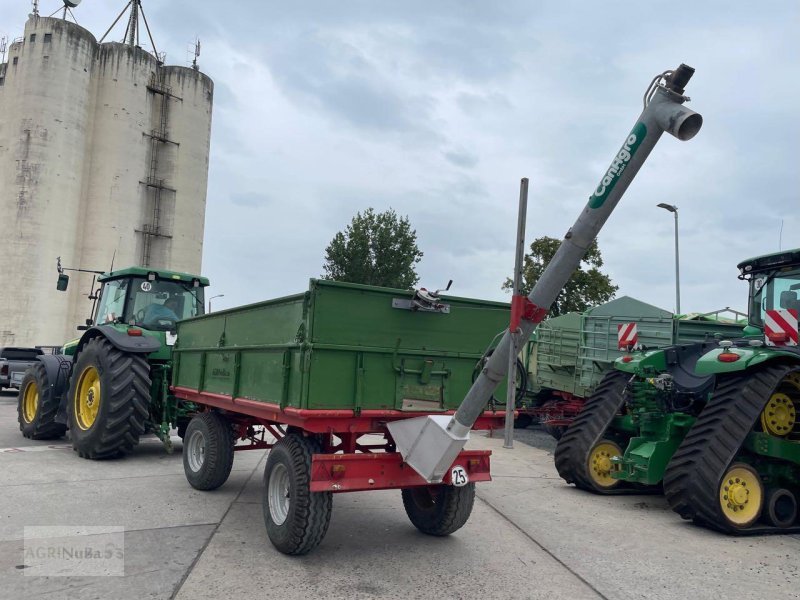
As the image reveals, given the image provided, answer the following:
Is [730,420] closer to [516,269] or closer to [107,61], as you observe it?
[516,269]

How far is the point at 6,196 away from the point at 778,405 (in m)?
31.4

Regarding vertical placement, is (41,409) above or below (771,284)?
below

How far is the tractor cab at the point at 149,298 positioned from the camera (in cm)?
1017

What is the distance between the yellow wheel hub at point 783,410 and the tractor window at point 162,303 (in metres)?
8.17

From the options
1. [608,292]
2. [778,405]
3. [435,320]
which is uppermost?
[608,292]

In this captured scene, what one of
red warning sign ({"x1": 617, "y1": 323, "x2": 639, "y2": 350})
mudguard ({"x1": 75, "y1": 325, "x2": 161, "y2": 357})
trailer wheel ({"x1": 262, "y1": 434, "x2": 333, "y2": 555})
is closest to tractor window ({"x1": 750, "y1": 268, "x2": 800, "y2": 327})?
red warning sign ({"x1": 617, "y1": 323, "x2": 639, "y2": 350})

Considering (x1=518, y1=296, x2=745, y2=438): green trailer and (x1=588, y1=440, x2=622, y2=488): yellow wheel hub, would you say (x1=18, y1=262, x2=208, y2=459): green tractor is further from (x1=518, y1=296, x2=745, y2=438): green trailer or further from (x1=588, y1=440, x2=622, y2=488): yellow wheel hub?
(x1=518, y1=296, x2=745, y2=438): green trailer

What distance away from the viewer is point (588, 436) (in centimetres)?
794

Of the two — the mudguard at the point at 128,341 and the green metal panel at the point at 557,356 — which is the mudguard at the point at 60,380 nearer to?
the mudguard at the point at 128,341

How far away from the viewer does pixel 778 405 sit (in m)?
6.66

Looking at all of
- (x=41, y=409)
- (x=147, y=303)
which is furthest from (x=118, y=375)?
(x=41, y=409)

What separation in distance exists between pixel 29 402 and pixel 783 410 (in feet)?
36.6

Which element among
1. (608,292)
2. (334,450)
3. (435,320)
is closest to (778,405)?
(435,320)

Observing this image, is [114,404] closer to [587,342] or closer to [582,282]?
[587,342]
